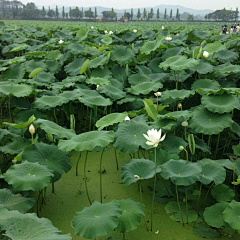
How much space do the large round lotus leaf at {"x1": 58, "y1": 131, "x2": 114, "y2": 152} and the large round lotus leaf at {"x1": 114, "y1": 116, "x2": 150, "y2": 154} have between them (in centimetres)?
14

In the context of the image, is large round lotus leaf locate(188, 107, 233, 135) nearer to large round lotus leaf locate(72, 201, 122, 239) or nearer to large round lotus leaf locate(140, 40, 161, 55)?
large round lotus leaf locate(72, 201, 122, 239)

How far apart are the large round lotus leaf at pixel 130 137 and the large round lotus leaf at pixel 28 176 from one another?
1.94ft

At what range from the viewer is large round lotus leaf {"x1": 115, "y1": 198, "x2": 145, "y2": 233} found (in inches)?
60.8

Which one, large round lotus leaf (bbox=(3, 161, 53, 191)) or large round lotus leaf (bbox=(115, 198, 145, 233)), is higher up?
large round lotus leaf (bbox=(3, 161, 53, 191))

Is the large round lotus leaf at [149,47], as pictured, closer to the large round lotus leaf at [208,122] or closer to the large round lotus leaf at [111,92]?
the large round lotus leaf at [111,92]

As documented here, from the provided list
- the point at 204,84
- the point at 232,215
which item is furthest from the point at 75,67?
the point at 232,215

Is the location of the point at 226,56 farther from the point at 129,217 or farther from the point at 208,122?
the point at 129,217

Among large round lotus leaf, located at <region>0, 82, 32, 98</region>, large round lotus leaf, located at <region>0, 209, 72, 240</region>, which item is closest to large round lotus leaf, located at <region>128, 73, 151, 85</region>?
large round lotus leaf, located at <region>0, 82, 32, 98</region>

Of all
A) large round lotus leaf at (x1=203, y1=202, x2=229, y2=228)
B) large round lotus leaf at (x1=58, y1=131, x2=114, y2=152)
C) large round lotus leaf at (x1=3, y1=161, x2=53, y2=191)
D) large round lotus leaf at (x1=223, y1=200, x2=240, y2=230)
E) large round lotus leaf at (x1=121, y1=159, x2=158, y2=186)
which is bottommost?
large round lotus leaf at (x1=203, y1=202, x2=229, y2=228)

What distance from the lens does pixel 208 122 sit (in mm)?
2375

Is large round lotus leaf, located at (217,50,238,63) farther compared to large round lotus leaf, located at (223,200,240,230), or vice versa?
large round lotus leaf, located at (217,50,238,63)

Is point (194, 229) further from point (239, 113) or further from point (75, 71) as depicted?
point (75, 71)

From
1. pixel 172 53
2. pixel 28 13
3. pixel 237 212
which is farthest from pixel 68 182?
pixel 28 13

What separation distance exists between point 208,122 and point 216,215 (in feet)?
2.80
